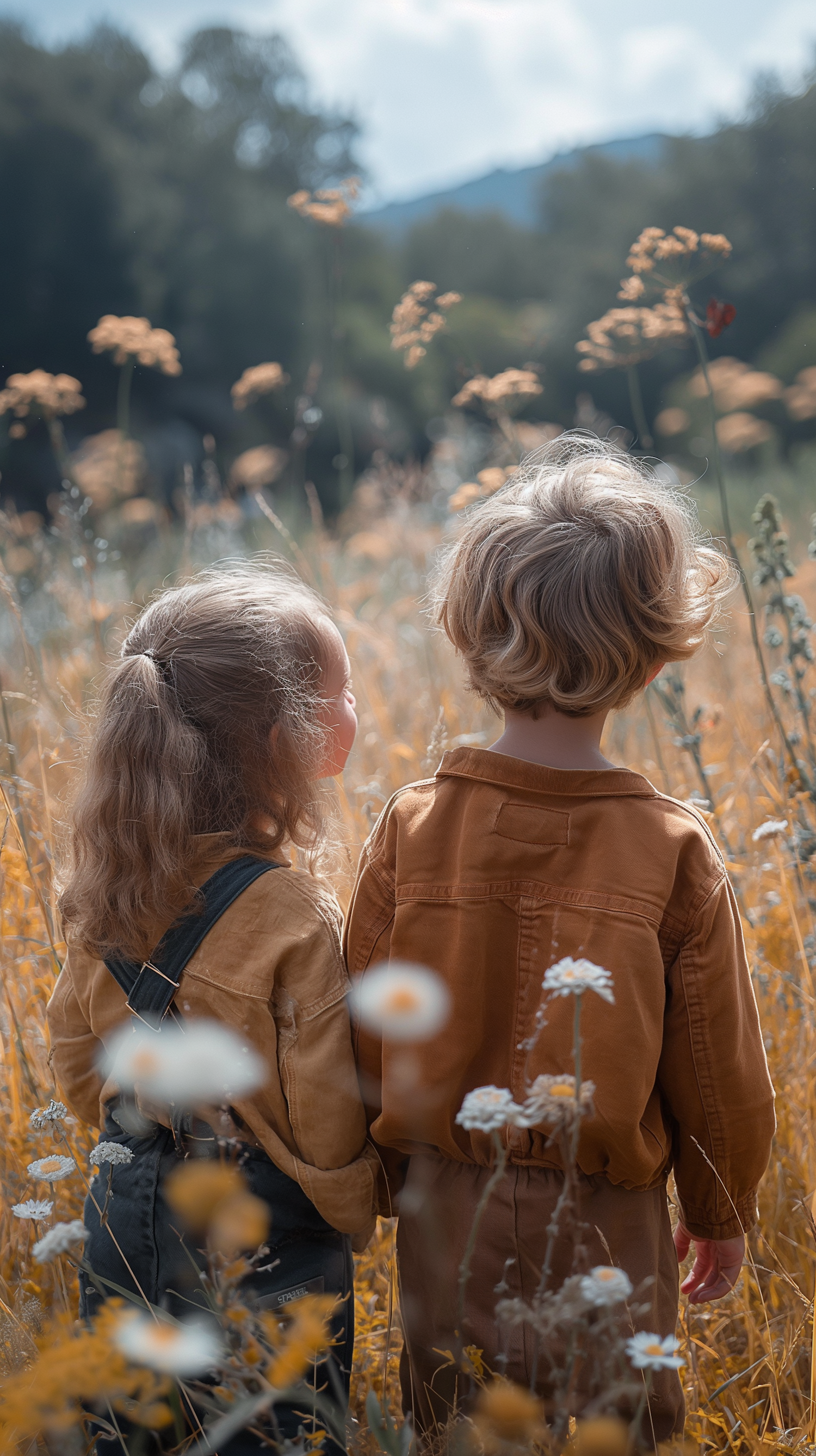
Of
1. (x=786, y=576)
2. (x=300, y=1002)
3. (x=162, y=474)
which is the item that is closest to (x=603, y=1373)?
(x=300, y=1002)

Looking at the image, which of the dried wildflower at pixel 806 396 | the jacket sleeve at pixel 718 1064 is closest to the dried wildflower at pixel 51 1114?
the jacket sleeve at pixel 718 1064

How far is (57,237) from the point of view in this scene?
15367 millimetres

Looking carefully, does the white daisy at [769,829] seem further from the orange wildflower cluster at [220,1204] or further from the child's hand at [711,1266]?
the orange wildflower cluster at [220,1204]

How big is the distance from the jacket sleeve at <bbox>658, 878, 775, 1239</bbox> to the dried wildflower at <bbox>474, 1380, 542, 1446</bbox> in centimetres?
46

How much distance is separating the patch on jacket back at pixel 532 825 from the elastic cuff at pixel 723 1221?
0.50 metres

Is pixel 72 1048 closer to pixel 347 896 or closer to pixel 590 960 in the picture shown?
pixel 347 896

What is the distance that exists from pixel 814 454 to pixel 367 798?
874 cm

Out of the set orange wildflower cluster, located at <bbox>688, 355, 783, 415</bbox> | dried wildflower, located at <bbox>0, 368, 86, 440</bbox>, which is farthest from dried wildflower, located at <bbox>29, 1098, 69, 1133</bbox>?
orange wildflower cluster, located at <bbox>688, 355, 783, 415</bbox>

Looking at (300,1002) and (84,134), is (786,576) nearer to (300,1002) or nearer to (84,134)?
(300,1002)

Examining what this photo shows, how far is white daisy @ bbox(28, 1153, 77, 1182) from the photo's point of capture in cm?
94

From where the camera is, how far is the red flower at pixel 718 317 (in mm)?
1693

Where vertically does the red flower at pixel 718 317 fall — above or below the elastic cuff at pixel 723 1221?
above

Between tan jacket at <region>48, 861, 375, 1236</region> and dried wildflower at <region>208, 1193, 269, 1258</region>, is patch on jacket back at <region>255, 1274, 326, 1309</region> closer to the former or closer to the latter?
tan jacket at <region>48, 861, 375, 1236</region>

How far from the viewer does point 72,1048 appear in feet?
4.34
